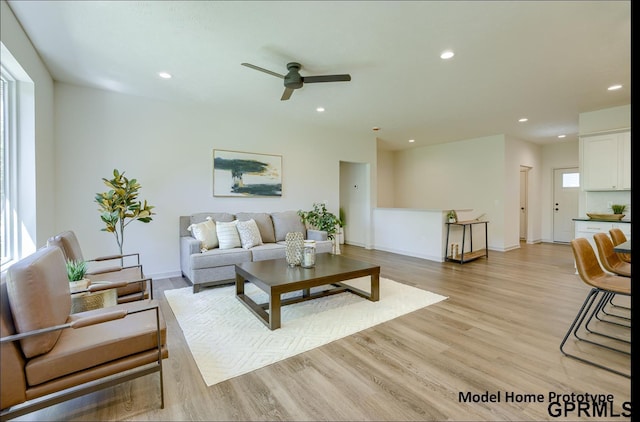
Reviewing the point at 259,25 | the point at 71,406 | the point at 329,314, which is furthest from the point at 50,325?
the point at 259,25

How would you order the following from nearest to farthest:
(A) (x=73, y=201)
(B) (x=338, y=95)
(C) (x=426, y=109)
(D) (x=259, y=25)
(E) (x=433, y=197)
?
(D) (x=259, y=25) < (A) (x=73, y=201) < (B) (x=338, y=95) < (C) (x=426, y=109) < (E) (x=433, y=197)

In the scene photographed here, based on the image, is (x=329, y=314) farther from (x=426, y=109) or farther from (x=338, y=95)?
(x=426, y=109)

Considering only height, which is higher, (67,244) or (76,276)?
(67,244)

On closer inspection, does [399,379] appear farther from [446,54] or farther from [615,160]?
[446,54]

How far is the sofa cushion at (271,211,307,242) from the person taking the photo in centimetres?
470

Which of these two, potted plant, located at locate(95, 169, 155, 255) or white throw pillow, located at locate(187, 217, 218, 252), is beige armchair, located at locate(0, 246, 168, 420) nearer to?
potted plant, located at locate(95, 169, 155, 255)

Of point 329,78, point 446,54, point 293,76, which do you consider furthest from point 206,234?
point 446,54

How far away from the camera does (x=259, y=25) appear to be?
2.40 m

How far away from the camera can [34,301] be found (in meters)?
1.35

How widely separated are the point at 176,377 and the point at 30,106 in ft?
9.52

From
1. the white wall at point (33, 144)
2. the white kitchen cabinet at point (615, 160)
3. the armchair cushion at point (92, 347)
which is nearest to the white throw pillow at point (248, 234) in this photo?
the white wall at point (33, 144)

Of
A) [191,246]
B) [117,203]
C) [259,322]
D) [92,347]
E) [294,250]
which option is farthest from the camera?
[191,246]

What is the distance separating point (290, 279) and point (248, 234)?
5.33 ft

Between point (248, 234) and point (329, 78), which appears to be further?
point (248, 234)
